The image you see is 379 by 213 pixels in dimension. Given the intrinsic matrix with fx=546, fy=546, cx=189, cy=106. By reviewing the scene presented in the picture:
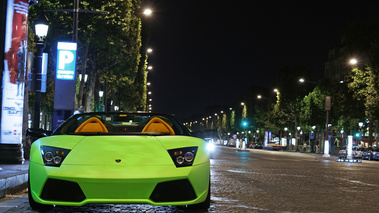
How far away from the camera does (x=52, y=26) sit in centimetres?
3105

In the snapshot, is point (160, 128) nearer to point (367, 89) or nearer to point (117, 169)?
point (117, 169)

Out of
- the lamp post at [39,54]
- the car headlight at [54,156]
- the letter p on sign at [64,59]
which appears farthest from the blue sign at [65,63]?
the car headlight at [54,156]

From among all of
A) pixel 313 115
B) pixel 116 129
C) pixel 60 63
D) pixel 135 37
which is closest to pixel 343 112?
pixel 313 115

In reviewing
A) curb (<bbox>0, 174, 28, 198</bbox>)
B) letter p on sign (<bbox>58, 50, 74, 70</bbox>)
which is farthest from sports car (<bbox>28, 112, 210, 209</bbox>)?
letter p on sign (<bbox>58, 50, 74, 70</bbox>)

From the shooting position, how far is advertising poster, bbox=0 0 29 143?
566 inches

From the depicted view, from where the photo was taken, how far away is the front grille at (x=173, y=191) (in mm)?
5836

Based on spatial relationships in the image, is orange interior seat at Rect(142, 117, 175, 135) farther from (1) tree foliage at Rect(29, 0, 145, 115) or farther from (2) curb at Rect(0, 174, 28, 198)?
(1) tree foliage at Rect(29, 0, 145, 115)

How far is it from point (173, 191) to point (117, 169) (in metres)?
0.66

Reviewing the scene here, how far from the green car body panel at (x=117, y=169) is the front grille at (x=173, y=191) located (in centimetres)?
4

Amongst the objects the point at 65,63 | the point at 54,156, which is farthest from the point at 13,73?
the point at 54,156

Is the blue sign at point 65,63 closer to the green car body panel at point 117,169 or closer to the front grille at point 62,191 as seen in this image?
the green car body panel at point 117,169

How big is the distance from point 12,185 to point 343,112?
4997 cm

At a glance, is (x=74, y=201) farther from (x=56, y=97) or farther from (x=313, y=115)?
(x=313, y=115)

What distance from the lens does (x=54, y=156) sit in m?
5.98
